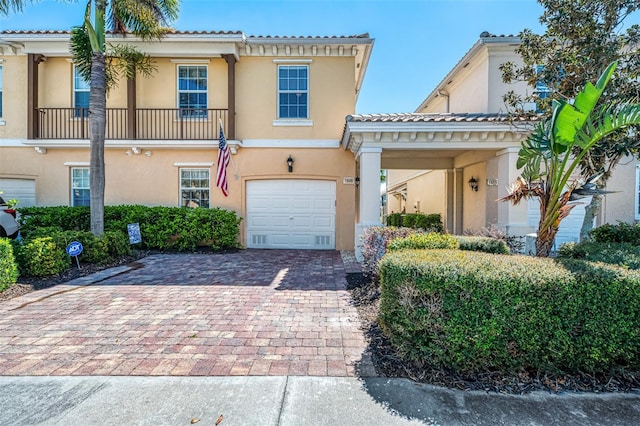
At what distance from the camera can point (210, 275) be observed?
743 centimetres

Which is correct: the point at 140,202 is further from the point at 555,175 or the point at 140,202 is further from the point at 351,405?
the point at 555,175

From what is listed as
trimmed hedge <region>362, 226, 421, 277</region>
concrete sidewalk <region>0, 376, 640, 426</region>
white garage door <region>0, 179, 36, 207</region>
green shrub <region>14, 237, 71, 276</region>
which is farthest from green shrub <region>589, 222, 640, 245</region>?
white garage door <region>0, 179, 36, 207</region>

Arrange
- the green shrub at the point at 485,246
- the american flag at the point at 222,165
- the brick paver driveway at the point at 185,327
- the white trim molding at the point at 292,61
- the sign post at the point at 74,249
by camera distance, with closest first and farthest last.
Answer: the brick paver driveway at the point at 185,327 < the green shrub at the point at 485,246 < the sign post at the point at 74,249 < the american flag at the point at 222,165 < the white trim molding at the point at 292,61

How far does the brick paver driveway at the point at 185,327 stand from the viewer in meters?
3.46

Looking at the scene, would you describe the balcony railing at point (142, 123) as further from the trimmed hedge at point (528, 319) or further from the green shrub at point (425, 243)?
the trimmed hedge at point (528, 319)

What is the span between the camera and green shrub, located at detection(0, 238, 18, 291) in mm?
5730

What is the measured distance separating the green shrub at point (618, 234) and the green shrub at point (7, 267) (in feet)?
36.7

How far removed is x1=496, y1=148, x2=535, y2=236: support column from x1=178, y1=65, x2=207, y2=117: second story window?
999cm

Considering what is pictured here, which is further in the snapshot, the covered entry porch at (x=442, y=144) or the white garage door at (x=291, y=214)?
the white garage door at (x=291, y=214)

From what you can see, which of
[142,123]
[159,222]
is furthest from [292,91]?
[159,222]

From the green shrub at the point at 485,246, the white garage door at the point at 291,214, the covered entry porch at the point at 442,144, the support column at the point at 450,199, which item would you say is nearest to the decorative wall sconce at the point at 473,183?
the covered entry porch at the point at 442,144

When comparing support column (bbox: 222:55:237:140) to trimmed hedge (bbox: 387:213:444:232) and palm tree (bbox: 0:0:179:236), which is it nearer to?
palm tree (bbox: 0:0:179:236)

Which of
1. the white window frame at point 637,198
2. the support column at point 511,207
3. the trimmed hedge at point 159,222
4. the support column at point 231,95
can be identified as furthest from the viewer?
the support column at point 231,95

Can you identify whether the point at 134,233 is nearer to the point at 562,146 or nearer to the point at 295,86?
the point at 295,86
